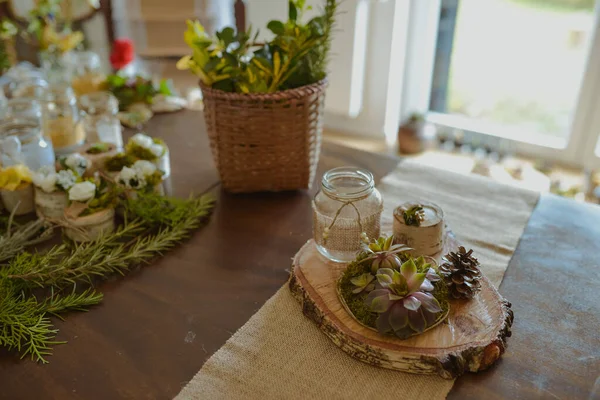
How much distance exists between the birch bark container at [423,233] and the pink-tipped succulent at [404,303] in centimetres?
13

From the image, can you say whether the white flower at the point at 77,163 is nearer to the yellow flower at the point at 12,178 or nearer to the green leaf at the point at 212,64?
the yellow flower at the point at 12,178

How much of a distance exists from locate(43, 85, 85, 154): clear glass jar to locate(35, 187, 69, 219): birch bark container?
0.23 m

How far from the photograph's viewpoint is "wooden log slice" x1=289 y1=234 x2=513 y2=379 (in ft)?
2.16

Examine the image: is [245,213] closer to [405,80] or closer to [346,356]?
[346,356]

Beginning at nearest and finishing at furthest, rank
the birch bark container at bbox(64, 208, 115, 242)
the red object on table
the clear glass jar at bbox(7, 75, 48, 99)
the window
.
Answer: the birch bark container at bbox(64, 208, 115, 242) → the clear glass jar at bbox(7, 75, 48, 99) → the red object on table → the window

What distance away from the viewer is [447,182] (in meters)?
1.12

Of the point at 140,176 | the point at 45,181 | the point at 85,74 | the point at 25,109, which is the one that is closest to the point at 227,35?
the point at 140,176

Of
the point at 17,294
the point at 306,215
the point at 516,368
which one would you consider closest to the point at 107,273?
the point at 17,294

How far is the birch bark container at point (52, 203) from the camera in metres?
0.93

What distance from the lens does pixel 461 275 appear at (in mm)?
729

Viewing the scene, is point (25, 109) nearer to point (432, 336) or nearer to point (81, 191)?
point (81, 191)

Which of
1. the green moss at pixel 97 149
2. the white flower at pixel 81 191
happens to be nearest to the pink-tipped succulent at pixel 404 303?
the white flower at pixel 81 191

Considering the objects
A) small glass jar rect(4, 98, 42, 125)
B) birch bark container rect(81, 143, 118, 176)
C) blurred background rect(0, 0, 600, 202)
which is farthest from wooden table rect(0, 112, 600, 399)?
blurred background rect(0, 0, 600, 202)

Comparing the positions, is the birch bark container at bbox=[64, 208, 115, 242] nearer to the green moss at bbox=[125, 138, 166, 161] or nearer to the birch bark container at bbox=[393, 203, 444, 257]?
the green moss at bbox=[125, 138, 166, 161]
